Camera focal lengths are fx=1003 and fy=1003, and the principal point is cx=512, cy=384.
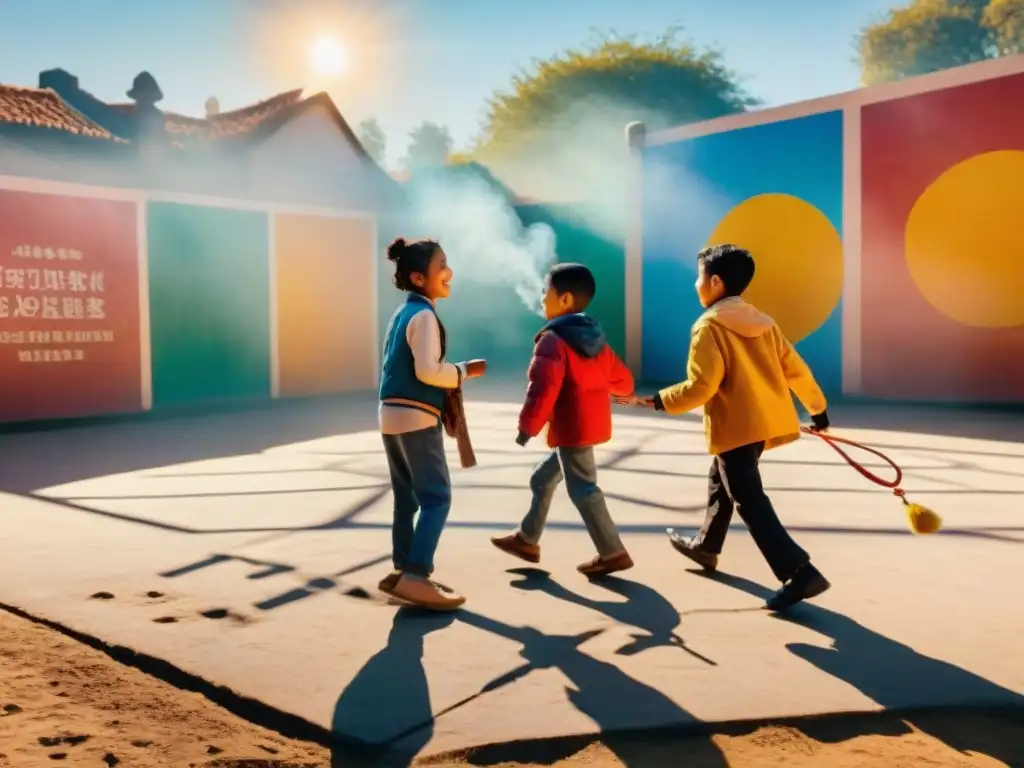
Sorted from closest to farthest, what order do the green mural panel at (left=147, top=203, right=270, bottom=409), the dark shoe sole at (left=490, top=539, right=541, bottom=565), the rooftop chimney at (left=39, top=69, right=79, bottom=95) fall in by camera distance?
the dark shoe sole at (left=490, top=539, right=541, bottom=565) < the green mural panel at (left=147, top=203, right=270, bottom=409) < the rooftop chimney at (left=39, top=69, right=79, bottom=95)

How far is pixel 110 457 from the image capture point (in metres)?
9.05

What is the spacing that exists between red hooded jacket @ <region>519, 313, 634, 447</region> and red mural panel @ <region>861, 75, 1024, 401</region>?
971cm

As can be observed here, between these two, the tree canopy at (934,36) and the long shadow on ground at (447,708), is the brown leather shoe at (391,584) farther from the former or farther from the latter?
the tree canopy at (934,36)

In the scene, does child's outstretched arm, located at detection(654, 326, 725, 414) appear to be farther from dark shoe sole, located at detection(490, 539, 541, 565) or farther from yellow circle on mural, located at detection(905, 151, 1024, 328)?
yellow circle on mural, located at detection(905, 151, 1024, 328)

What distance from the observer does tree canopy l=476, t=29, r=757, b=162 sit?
41.5m

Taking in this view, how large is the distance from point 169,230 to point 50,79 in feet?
20.0

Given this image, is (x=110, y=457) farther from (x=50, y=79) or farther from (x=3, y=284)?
(x=50, y=79)

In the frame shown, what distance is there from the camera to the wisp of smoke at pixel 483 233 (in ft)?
62.7

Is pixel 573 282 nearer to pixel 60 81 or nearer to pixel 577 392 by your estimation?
pixel 577 392

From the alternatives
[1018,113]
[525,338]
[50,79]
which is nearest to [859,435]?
[1018,113]

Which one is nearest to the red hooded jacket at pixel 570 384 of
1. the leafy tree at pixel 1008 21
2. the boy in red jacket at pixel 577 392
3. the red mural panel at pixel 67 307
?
the boy in red jacket at pixel 577 392

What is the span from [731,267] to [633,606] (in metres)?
1.47

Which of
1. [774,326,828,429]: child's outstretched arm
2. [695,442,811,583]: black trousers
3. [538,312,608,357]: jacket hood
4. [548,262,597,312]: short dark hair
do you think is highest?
[548,262,597,312]: short dark hair

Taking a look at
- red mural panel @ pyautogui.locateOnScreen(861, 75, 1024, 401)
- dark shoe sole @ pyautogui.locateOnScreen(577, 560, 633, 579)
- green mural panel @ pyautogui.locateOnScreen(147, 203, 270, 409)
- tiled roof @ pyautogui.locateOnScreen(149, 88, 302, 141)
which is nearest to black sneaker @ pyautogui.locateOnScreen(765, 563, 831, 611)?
dark shoe sole @ pyautogui.locateOnScreen(577, 560, 633, 579)
